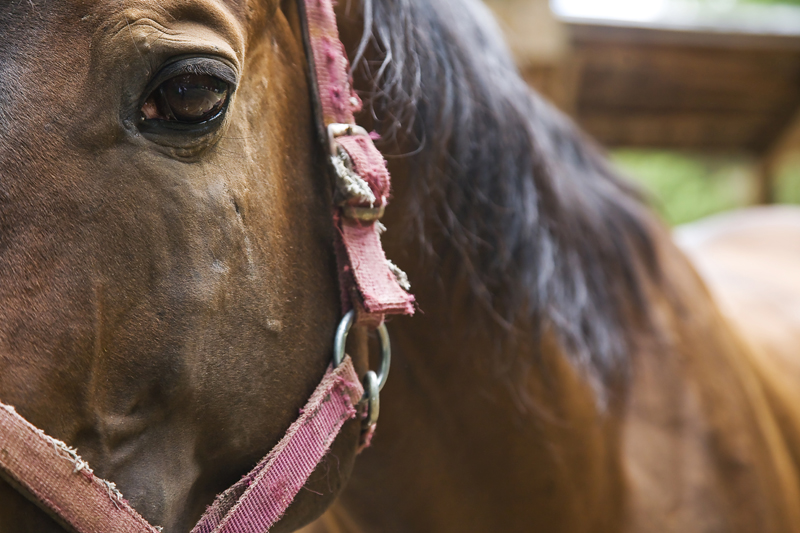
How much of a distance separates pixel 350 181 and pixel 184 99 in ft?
0.66

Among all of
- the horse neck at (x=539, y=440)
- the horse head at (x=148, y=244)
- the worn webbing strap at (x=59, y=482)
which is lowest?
the horse neck at (x=539, y=440)

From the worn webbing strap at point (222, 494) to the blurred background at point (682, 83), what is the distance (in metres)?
2.30

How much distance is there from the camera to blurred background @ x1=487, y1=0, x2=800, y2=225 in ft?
9.71

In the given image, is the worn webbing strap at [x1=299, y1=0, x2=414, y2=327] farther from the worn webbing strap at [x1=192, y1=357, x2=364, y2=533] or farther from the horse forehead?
the horse forehead

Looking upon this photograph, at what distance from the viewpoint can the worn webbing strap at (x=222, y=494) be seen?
1.72 feet

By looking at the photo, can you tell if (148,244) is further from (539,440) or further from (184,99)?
(539,440)

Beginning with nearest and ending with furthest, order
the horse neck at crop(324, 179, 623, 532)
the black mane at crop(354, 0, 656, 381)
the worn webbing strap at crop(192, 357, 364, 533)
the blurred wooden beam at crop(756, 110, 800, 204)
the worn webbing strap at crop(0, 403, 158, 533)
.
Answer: the worn webbing strap at crop(0, 403, 158, 533), the worn webbing strap at crop(192, 357, 364, 533), the black mane at crop(354, 0, 656, 381), the horse neck at crop(324, 179, 623, 532), the blurred wooden beam at crop(756, 110, 800, 204)

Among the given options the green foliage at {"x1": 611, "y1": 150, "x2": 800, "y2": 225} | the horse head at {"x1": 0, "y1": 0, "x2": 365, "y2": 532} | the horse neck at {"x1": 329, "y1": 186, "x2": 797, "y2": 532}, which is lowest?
the green foliage at {"x1": 611, "y1": 150, "x2": 800, "y2": 225}

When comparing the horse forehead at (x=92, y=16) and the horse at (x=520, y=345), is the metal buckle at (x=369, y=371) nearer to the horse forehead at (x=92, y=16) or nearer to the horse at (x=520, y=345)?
the horse at (x=520, y=345)

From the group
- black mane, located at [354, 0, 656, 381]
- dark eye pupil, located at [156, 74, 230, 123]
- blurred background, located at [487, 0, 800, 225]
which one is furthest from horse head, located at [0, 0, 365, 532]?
blurred background, located at [487, 0, 800, 225]

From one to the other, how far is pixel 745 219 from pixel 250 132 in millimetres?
3018

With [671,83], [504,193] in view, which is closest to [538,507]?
[504,193]

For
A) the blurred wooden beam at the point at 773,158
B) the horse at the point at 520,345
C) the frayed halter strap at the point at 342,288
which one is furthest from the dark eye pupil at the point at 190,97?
the blurred wooden beam at the point at 773,158

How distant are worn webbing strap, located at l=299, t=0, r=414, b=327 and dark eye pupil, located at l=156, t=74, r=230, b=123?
0.15 metres
